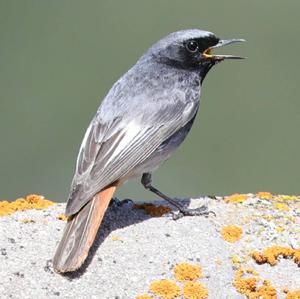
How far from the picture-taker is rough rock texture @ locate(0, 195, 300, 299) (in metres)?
7.51

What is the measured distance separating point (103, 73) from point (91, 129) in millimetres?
8549

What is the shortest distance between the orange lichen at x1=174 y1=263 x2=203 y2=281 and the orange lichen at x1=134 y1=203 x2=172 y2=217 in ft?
2.97

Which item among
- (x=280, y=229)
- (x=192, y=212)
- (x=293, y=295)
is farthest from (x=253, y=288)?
(x=192, y=212)

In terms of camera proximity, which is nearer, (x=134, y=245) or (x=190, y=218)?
(x=134, y=245)

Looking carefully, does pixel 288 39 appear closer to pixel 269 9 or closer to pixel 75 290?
pixel 269 9

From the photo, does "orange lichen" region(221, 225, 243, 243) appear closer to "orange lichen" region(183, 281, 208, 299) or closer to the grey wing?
"orange lichen" region(183, 281, 208, 299)

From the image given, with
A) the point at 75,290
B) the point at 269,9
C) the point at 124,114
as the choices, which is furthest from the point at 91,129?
the point at 269,9

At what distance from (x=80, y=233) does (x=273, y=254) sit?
4.27ft

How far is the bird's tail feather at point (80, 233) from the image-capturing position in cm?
759

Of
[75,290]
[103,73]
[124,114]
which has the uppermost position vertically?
[124,114]

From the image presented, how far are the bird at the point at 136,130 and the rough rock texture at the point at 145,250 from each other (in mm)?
148

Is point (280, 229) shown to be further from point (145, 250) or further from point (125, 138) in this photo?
point (125, 138)

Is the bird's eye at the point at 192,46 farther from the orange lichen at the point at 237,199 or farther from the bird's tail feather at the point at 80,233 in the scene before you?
the bird's tail feather at the point at 80,233

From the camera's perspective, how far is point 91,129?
8.74 metres
